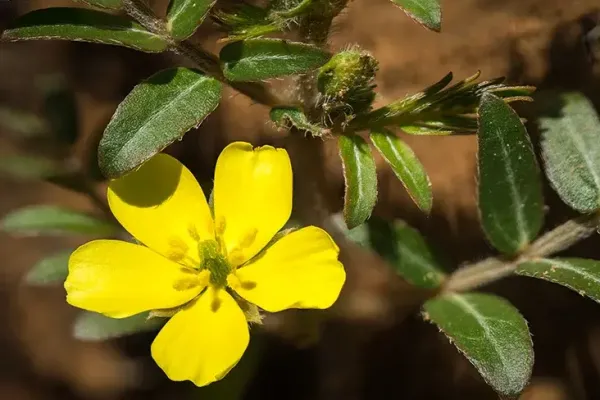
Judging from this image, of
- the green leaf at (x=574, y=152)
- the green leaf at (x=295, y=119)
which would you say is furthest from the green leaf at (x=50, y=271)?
the green leaf at (x=574, y=152)

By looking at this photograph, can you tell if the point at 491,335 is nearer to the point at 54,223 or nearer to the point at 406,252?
the point at 406,252

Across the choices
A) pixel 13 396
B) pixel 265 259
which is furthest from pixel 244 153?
pixel 13 396

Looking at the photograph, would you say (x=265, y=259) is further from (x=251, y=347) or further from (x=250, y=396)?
(x=250, y=396)

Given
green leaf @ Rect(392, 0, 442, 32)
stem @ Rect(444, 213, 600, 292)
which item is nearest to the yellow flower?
green leaf @ Rect(392, 0, 442, 32)

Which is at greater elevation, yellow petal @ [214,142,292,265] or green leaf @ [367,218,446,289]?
yellow petal @ [214,142,292,265]

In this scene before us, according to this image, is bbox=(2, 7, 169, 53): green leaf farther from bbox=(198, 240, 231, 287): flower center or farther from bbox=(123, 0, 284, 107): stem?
bbox=(198, 240, 231, 287): flower center

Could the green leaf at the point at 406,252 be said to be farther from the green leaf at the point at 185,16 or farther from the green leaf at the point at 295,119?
the green leaf at the point at 185,16
